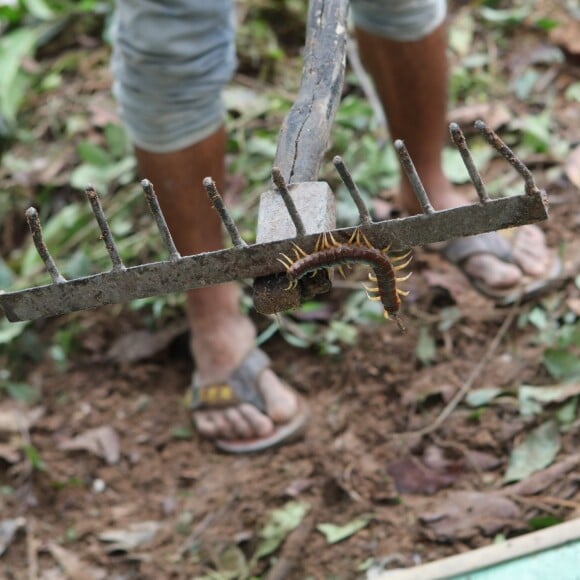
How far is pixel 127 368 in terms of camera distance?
2.90m

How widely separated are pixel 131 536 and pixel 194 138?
105 cm

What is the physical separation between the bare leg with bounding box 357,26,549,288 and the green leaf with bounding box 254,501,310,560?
0.89m

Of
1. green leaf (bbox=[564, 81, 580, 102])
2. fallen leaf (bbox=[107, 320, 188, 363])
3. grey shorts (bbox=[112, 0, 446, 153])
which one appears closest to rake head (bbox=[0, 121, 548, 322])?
grey shorts (bbox=[112, 0, 446, 153])

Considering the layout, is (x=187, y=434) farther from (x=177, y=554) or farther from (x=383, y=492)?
(x=383, y=492)

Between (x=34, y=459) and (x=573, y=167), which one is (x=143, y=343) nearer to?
(x=34, y=459)

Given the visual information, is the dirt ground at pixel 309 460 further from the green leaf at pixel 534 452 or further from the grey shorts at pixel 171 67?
the grey shorts at pixel 171 67

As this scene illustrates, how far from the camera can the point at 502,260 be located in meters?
2.75

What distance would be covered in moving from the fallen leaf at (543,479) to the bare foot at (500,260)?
678 millimetres

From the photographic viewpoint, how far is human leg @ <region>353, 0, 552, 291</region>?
253 centimetres

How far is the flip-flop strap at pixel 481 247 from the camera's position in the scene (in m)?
2.74

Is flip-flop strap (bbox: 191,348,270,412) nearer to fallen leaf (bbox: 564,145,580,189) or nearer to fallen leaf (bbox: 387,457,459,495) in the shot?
fallen leaf (bbox: 387,457,459,495)

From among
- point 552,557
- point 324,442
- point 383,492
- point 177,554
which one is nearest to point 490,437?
point 383,492

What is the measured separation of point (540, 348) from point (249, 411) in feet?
2.70

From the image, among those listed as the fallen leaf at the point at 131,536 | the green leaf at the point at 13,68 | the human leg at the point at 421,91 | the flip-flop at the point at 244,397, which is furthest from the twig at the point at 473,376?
the green leaf at the point at 13,68
